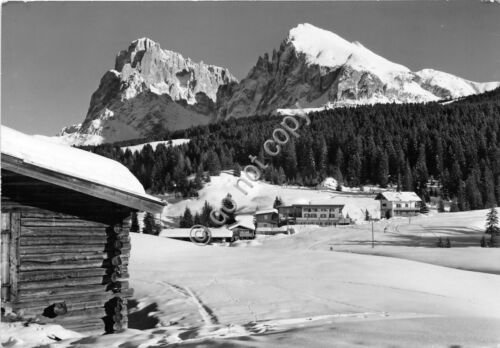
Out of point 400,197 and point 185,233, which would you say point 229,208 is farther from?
point 400,197

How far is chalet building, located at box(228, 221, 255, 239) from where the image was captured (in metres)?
65.3

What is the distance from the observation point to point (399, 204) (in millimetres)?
86938

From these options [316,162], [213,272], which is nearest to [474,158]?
[316,162]

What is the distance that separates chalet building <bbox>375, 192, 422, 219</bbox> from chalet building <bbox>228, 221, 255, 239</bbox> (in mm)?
30062

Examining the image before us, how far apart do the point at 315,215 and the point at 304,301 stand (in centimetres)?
7197

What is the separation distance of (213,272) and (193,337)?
532 inches

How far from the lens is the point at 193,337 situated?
281 inches

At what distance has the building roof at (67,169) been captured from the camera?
738 cm

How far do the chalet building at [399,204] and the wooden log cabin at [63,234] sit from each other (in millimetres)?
80965

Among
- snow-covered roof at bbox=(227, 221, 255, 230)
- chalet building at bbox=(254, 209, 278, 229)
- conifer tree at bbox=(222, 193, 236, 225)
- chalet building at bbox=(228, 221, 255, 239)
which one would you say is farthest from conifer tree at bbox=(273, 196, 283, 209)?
chalet building at bbox=(228, 221, 255, 239)

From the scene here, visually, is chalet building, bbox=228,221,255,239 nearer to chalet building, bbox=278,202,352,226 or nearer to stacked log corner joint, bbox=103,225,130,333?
chalet building, bbox=278,202,352,226

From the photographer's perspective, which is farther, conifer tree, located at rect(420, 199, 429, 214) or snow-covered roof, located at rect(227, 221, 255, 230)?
conifer tree, located at rect(420, 199, 429, 214)

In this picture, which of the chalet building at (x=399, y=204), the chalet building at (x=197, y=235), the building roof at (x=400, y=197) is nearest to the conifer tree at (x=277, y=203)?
the chalet building at (x=399, y=204)

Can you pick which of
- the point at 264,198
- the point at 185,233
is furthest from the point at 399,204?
the point at 185,233
